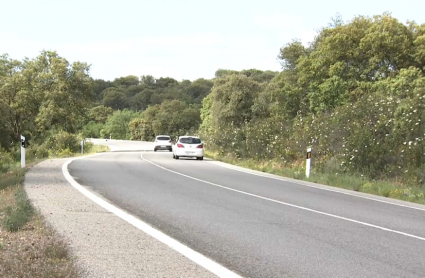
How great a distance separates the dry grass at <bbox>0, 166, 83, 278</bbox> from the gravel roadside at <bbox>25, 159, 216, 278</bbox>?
0.16m

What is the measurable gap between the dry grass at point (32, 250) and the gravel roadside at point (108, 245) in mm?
161

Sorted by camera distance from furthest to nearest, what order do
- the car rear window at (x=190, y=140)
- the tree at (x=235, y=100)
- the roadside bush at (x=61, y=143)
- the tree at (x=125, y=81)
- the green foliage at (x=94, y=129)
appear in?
the tree at (x=125, y=81)
the green foliage at (x=94, y=129)
the tree at (x=235, y=100)
the roadside bush at (x=61, y=143)
the car rear window at (x=190, y=140)

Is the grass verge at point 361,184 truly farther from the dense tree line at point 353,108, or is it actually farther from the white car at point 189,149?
the white car at point 189,149

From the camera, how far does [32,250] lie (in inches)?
222

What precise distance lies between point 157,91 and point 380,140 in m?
111

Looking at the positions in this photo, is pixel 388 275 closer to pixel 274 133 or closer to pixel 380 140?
pixel 380 140

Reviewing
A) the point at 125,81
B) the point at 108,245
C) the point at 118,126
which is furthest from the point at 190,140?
the point at 125,81

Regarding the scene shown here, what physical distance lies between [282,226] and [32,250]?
166 inches

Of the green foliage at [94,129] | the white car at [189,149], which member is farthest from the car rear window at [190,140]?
the green foliage at [94,129]

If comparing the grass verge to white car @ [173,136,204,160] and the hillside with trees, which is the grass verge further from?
white car @ [173,136,204,160]

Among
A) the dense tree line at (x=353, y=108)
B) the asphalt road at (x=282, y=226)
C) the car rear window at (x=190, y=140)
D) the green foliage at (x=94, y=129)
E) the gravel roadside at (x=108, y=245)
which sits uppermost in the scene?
the dense tree line at (x=353, y=108)

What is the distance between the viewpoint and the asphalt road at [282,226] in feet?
19.0

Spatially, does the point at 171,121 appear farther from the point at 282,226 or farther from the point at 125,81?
the point at 282,226

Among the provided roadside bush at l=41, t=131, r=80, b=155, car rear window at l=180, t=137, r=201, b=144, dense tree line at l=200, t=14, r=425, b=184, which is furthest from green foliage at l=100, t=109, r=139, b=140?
car rear window at l=180, t=137, r=201, b=144
